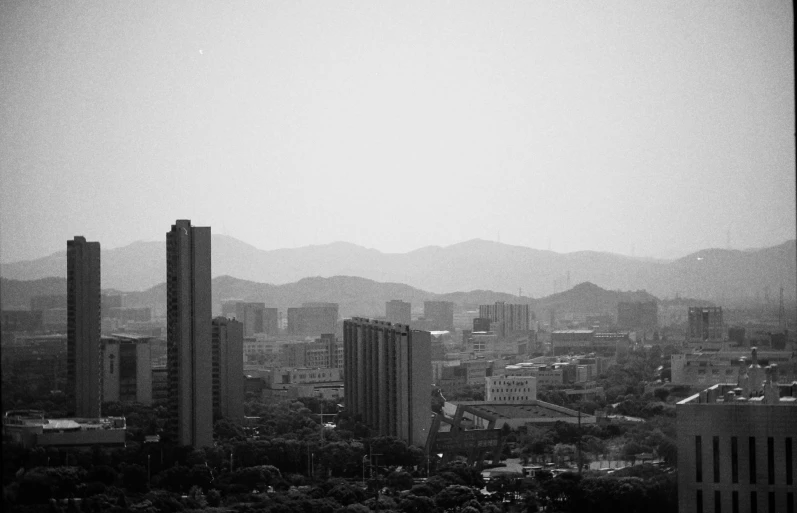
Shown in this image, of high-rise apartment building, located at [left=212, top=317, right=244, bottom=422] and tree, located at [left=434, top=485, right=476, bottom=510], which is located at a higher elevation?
high-rise apartment building, located at [left=212, top=317, right=244, bottom=422]

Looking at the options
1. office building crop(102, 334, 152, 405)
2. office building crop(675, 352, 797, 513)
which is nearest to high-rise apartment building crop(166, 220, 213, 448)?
office building crop(102, 334, 152, 405)

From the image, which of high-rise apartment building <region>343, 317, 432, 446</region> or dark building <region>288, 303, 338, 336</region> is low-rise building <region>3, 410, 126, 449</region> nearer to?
high-rise apartment building <region>343, 317, 432, 446</region>

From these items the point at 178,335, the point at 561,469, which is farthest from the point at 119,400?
the point at 561,469

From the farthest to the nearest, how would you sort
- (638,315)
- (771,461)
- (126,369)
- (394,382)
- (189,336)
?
1. (638,315)
2. (126,369)
3. (394,382)
4. (189,336)
5. (771,461)

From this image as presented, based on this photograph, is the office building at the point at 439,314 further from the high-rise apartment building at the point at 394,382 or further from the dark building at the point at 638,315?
Result: the high-rise apartment building at the point at 394,382

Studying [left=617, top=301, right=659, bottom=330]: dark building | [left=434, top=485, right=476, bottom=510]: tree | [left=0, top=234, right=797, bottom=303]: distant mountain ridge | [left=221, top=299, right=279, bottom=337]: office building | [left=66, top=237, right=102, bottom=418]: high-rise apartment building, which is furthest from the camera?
[left=221, top=299, right=279, bottom=337]: office building

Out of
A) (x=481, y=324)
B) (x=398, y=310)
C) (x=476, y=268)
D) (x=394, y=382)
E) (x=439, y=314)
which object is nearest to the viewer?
(x=394, y=382)

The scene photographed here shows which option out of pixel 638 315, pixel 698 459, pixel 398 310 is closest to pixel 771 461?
pixel 698 459

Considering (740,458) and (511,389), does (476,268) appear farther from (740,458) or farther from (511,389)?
(740,458)
